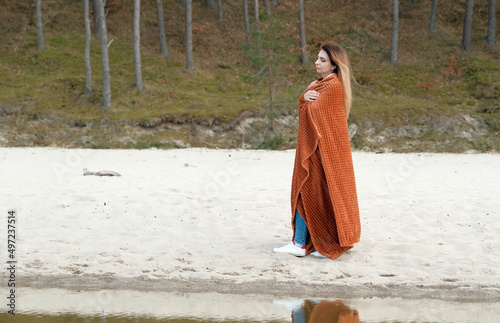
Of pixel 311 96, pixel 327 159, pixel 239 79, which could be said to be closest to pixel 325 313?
pixel 327 159

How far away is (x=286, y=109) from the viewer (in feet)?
78.9

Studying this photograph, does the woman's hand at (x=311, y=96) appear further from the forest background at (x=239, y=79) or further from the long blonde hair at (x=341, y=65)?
the forest background at (x=239, y=79)

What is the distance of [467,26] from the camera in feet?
102

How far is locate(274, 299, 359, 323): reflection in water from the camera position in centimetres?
455

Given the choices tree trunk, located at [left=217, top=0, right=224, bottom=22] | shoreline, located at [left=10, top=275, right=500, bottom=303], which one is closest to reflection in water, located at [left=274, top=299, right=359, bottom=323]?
shoreline, located at [left=10, top=275, right=500, bottom=303]

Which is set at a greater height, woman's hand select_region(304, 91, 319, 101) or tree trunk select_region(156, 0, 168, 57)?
tree trunk select_region(156, 0, 168, 57)

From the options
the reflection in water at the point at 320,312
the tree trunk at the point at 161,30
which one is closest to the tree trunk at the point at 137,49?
the tree trunk at the point at 161,30

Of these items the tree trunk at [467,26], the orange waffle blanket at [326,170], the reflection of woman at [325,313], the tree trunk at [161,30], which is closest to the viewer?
the reflection of woman at [325,313]

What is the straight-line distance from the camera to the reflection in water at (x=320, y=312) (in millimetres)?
4555

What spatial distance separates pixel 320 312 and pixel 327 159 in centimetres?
172

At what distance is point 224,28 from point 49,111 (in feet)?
46.8

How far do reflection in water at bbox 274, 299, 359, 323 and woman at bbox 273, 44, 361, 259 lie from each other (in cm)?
112

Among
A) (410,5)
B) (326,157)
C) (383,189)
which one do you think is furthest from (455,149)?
(410,5)

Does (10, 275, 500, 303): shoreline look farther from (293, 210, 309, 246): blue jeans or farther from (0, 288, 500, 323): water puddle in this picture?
(293, 210, 309, 246): blue jeans
